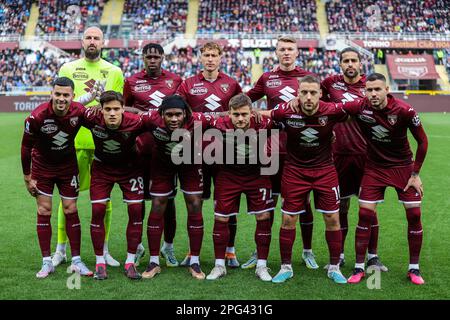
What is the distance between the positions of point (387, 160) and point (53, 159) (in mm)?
3417

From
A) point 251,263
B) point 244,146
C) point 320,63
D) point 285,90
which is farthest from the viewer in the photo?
point 320,63

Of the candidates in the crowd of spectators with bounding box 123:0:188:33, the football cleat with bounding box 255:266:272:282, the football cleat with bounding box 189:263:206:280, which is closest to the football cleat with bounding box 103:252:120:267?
the football cleat with bounding box 189:263:206:280

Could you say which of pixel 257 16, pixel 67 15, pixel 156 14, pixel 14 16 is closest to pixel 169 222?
pixel 257 16

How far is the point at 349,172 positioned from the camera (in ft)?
20.3

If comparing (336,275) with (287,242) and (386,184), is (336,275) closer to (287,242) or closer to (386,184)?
(287,242)

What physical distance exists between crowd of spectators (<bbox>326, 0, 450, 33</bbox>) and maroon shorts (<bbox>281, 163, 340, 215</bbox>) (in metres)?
36.9

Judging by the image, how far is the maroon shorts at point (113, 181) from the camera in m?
5.81

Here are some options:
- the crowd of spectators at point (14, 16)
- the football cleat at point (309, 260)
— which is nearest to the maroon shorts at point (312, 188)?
the football cleat at point (309, 260)

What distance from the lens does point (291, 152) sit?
5727 millimetres

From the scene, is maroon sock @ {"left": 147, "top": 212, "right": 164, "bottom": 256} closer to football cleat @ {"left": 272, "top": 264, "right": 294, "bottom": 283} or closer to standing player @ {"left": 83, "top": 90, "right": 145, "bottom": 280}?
standing player @ {"left": 83, "top": 90, "right": 145, "bottom": 280}

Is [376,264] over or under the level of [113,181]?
under

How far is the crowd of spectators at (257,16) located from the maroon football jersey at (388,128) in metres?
35.0
